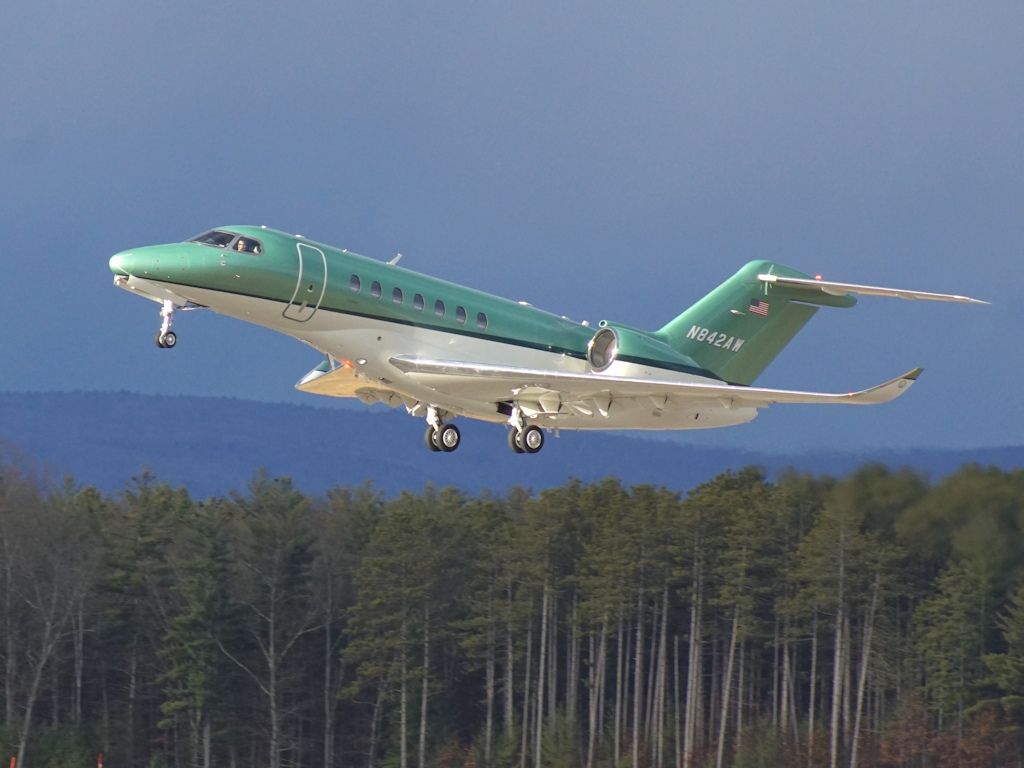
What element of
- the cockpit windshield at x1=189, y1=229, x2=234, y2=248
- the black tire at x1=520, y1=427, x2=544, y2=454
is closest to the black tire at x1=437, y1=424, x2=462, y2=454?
the black tire at x1=520, y1=427, x2=544, y2=454

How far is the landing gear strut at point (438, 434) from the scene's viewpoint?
2766cm

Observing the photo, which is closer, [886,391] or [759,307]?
[886,391]

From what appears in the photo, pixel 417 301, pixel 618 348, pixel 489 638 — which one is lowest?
pixel 489 638

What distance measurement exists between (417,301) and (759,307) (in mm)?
7401

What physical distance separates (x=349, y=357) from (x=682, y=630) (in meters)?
24.9

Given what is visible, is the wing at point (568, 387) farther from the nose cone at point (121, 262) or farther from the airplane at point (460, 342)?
the nose cone at point (121, 262)

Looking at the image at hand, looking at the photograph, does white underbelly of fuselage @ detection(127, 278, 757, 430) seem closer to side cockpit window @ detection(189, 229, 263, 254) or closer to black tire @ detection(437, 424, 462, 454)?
black tire @ detection(437, 424, 462, 454)

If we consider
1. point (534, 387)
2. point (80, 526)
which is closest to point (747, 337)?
point (534, 387)

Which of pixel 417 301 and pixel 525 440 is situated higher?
pixel 417 301

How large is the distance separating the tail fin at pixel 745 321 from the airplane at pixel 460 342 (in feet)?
0.12

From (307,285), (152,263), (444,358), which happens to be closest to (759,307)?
(444,358)

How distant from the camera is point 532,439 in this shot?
89.7 ft

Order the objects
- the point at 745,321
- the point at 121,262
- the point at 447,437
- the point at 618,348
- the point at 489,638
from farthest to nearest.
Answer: the point at 489,638 < the point at 745,321 < the point at 618,348 < the point at 447,437 < the point at 121,262

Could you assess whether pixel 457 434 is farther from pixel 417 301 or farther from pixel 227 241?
pixel 227 241
